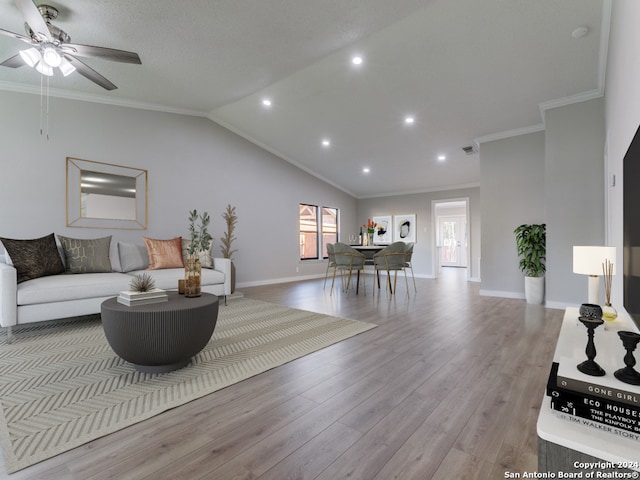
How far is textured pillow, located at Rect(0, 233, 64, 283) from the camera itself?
10.6 ft

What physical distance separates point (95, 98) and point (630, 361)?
19.4 feet

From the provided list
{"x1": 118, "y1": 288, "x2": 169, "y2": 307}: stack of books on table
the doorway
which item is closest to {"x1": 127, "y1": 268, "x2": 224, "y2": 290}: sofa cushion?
{"x1": 118, "y1": 288, "x2": 169, "y2": 307}: stack of books on table

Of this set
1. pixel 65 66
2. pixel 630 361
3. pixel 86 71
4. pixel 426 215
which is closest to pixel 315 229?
pixel 426 215

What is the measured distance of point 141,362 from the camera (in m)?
2.07

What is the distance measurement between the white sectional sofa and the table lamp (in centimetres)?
403

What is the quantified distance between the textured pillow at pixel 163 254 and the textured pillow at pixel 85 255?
1.71 ft

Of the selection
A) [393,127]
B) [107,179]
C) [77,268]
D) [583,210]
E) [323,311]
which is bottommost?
[323,311]

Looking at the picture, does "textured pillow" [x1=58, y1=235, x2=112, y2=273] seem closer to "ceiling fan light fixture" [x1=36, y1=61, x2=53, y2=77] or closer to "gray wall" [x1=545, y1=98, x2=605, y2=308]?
"ceiling fan light fixture" [x1=36, y1=61, x2=53, y2=77]

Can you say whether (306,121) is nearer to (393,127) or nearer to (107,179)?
(393,127)

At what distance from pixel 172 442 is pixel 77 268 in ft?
10.7

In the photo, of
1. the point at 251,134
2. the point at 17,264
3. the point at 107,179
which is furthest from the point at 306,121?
the point at 17,264

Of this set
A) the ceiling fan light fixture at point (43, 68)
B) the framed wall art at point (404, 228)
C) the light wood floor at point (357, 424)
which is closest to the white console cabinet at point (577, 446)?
the light wood floor at point (357, 424)

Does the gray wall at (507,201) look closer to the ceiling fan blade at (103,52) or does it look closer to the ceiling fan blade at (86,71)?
the ceiling fan blade at (103,52)

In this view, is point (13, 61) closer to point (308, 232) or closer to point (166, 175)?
point (166, 175)
